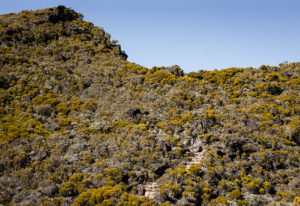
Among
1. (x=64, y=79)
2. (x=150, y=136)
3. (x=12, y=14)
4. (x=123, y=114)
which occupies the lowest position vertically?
(x=150, y=136)

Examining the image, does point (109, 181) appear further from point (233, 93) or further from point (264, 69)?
point (264, 69)

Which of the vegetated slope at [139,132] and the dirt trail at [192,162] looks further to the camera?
the dirt trail at [192,162]

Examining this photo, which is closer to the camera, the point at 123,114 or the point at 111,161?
the point at 111,161

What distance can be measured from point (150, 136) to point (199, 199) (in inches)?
261

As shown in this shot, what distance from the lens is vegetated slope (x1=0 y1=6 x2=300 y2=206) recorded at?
1359cm

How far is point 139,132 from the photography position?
18516mm

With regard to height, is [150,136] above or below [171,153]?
above

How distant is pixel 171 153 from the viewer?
16.4 metres

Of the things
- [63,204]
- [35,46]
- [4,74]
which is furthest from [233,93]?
[35,46]

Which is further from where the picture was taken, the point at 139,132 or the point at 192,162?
the point at 139,132

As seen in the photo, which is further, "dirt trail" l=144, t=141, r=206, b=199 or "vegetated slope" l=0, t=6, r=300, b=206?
"dirt trail" l=144, t=141, r=206, b=199

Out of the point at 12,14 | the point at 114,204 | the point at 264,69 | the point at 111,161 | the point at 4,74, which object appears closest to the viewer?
the point at 114,204

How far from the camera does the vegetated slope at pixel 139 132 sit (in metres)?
13.6

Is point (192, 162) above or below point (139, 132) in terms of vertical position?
below
